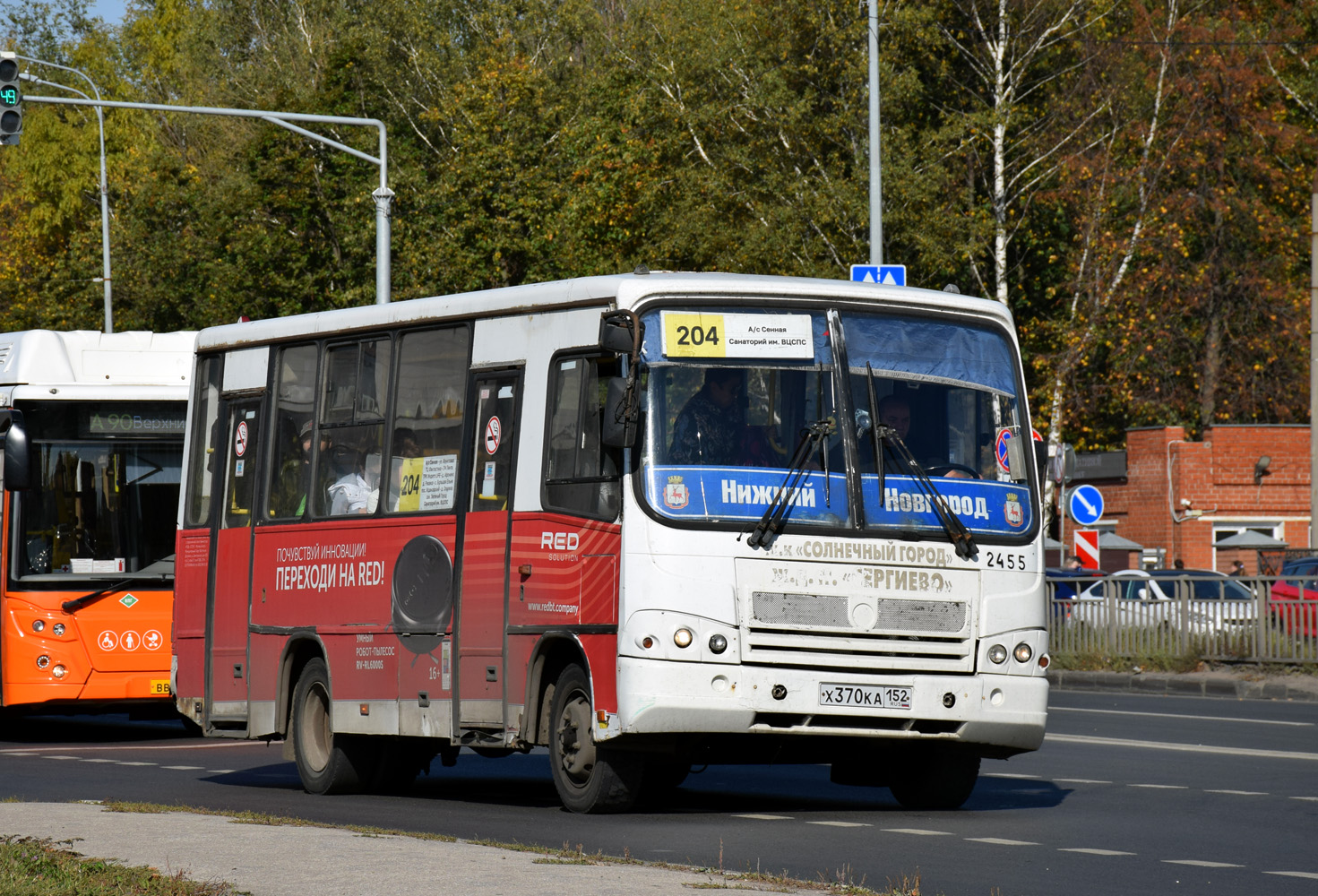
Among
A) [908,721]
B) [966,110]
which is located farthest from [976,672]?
[966,110]

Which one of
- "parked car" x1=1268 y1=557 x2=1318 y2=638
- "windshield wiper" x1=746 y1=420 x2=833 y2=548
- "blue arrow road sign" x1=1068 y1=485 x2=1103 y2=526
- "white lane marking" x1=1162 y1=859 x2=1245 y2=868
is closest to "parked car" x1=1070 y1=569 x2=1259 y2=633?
"parked car" x1=1268 y1=557 x2=1318 y2=638

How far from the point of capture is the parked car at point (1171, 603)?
27719 millimetres

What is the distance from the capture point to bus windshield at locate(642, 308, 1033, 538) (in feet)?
37.5

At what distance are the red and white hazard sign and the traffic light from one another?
16.7 m

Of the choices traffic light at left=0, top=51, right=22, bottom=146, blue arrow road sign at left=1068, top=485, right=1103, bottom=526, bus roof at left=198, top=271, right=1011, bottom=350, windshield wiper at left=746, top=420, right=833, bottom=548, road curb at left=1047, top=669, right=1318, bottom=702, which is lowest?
road curb at left=1047, top=669, right=1318, bottom=702

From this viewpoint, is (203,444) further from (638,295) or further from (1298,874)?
(1298,874)

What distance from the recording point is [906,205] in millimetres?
43312

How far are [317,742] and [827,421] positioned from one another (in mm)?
4551

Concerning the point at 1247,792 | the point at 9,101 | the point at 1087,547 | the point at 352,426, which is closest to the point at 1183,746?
the point at 1247,792

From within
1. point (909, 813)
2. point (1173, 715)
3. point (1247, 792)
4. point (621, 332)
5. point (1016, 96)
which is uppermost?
point (1016, 96)

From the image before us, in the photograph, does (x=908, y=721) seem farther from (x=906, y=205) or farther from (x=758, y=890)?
(x=906, y=205)

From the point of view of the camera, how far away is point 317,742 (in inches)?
562

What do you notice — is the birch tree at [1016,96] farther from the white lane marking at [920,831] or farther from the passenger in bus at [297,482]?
the white lane marking at [920,831]

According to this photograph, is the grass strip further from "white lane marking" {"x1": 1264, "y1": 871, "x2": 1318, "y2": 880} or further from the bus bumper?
"white lane marking" {"x1": 1264, "y1": 871, "x2": 1318, "y2": 880}
